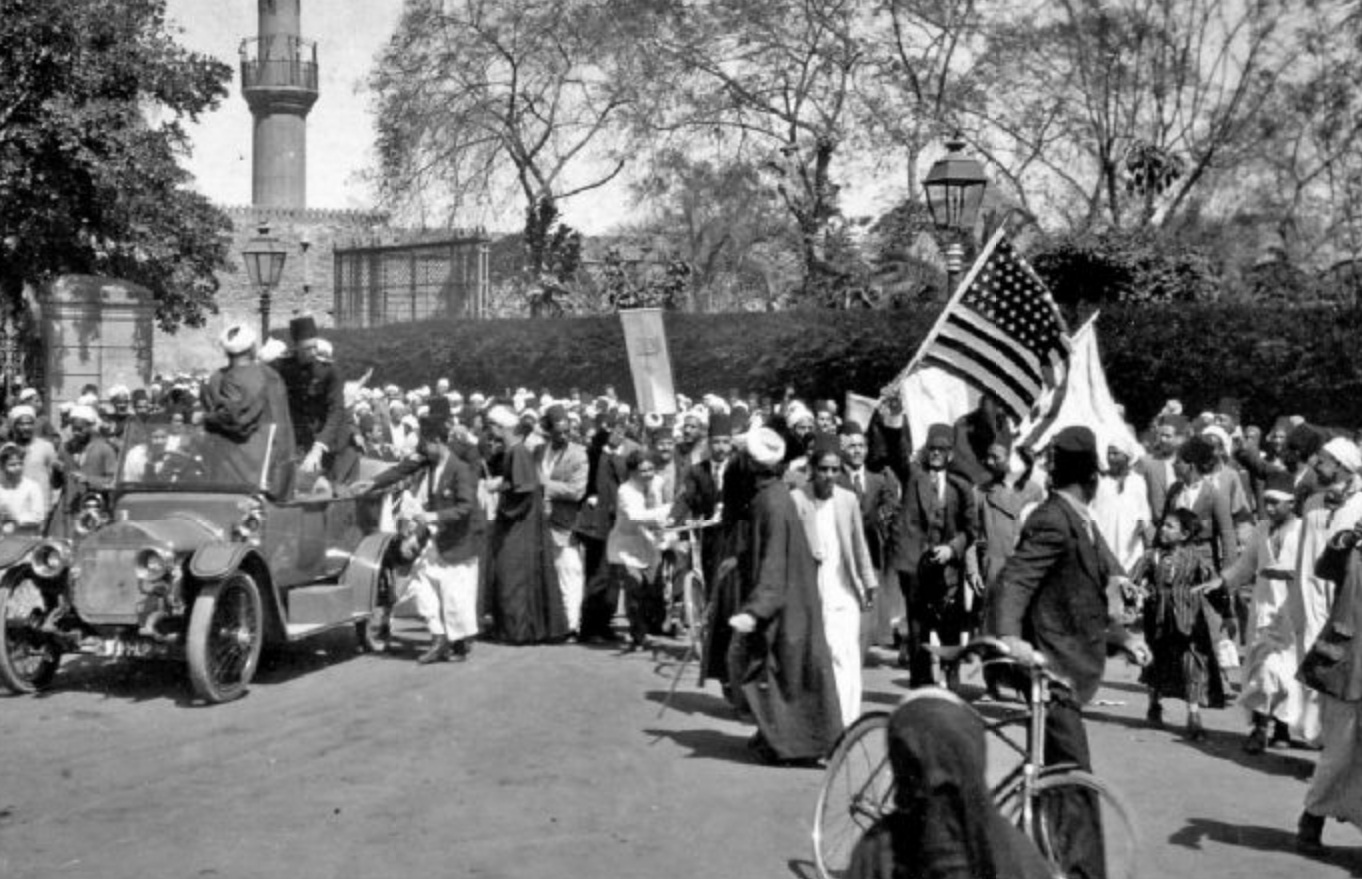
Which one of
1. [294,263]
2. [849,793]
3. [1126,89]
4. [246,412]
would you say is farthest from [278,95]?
[849,793]

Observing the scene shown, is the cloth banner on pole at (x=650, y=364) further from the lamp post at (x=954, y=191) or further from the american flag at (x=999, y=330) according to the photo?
the american flag at (x=999, y=330)

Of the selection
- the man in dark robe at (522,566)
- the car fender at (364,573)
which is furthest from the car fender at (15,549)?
the man in dark robe at (522,566)

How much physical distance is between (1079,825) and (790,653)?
3703 millimetres

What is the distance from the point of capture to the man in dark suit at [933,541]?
11.9 meters

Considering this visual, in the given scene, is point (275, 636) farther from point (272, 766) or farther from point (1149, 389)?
point (1149, 389)

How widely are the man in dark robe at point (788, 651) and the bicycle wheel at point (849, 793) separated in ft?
8.32

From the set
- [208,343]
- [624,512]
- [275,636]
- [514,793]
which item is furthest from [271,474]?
[208,343]

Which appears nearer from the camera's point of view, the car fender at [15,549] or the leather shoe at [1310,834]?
the leather shoe at [1310,834]

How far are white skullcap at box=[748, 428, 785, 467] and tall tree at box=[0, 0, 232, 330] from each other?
67.7 ft

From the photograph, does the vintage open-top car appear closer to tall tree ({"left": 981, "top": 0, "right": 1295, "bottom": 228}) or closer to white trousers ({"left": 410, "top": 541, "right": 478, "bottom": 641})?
white trousers ({"left": 410, "top": 541, "right": 478, "bottom": 641})

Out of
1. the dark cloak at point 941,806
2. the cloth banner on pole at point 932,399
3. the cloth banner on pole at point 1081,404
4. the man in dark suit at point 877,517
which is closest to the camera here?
the dark cloak at point 941,806

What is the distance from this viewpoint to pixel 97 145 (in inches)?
1112

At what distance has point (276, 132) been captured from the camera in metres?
63.1

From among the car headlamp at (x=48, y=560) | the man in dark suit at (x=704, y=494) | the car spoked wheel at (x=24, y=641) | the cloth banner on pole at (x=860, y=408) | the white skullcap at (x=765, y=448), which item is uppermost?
the cloth banner on pole at (x=860, y=408)
